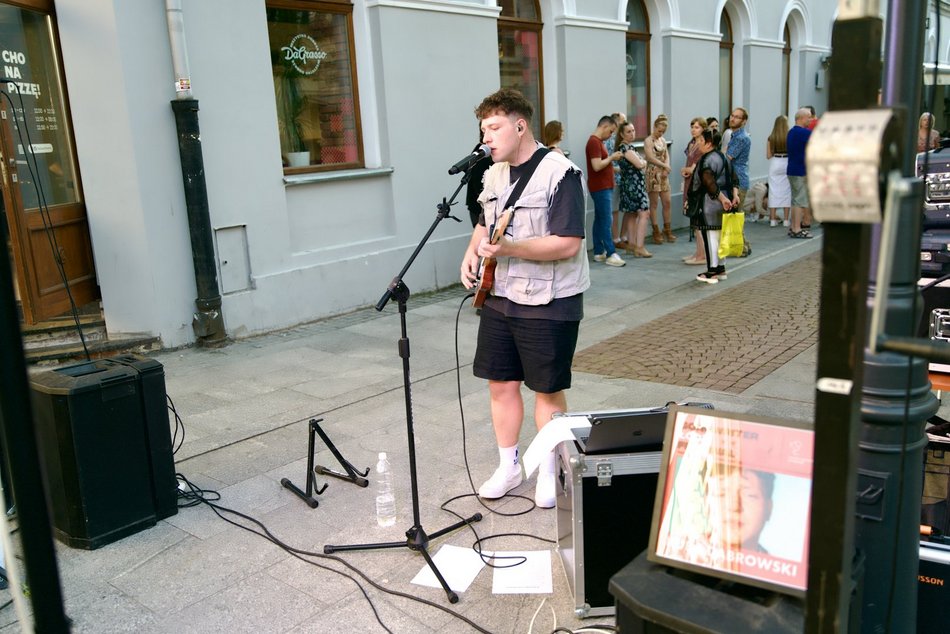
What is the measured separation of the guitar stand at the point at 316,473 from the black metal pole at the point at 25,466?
9.30ft

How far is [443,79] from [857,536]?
805cm

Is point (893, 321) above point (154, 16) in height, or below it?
below

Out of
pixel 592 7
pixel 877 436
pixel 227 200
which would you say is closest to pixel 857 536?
pixel 877 436

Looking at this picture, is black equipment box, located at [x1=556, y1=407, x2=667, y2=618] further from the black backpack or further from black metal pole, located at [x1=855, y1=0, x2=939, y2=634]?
the black backpack

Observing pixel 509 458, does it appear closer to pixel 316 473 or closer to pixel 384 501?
pixel 384 501

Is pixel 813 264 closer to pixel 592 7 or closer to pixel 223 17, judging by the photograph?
pixel 592 7

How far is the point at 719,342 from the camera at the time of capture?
7047mm

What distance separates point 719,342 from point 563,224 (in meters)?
3.79

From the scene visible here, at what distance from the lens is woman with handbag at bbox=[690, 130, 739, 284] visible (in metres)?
9.09

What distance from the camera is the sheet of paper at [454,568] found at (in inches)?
133

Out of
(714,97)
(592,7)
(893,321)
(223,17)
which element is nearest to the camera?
(893,321)

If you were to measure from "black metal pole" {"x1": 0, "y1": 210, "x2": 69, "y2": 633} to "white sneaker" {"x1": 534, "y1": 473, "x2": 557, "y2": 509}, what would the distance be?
287 cm

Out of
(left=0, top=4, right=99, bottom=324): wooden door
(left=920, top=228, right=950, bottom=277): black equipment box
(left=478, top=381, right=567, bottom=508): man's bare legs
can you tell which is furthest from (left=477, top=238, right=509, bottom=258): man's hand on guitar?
(left=0, top=4, right=99, bottom=324): wooden door

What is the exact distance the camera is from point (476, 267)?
13.3 feet
